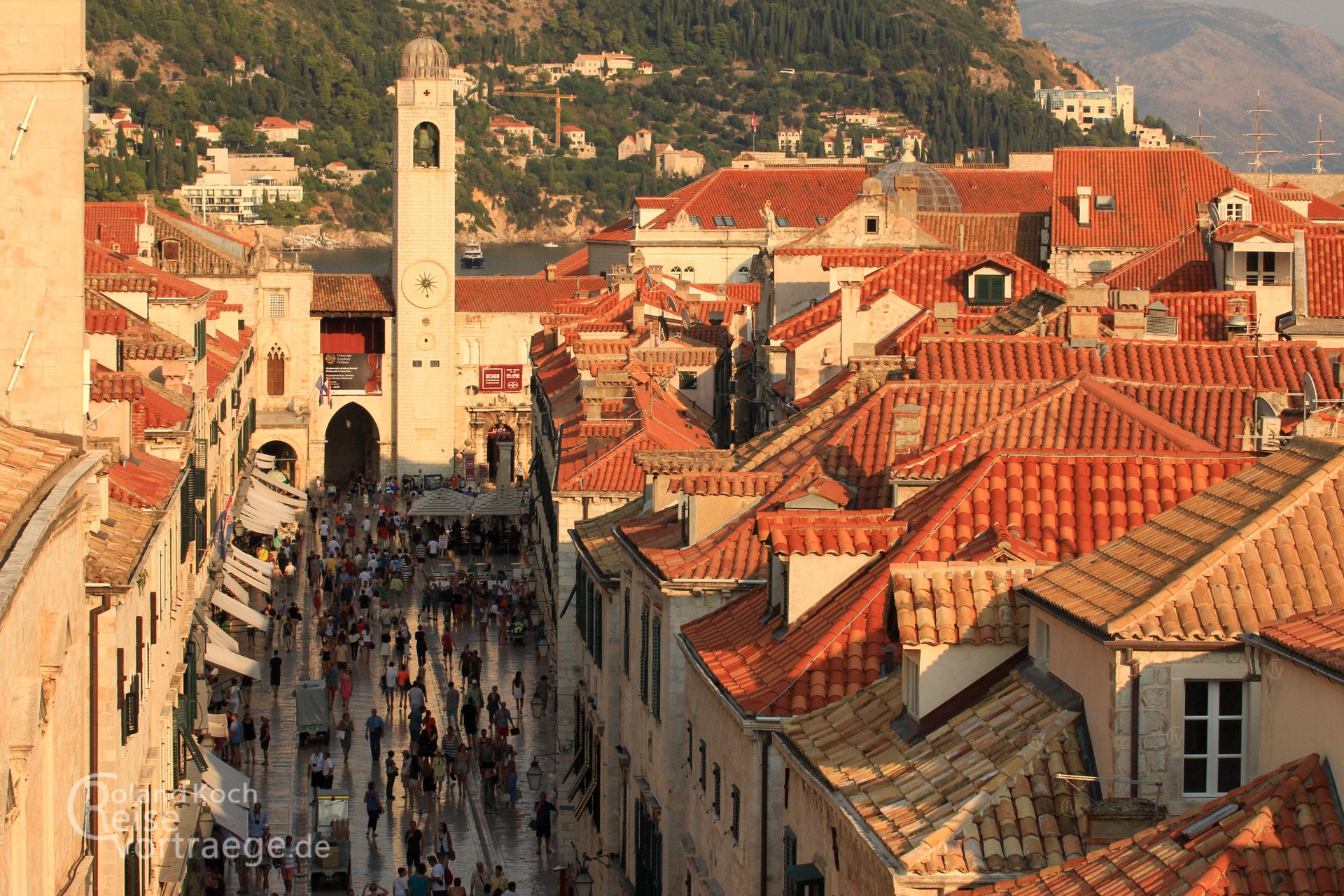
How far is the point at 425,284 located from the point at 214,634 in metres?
56.9

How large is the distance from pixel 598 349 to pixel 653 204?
187ft

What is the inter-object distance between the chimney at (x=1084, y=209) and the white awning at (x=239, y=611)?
29800mm

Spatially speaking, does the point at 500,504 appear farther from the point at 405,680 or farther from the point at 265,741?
the point at 265,741

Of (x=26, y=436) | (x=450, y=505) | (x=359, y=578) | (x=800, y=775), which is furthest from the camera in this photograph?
(x=450, y=505)

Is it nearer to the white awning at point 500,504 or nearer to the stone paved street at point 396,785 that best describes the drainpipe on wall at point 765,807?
the stone paved street at point 396,785

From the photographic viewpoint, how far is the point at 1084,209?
75875mm

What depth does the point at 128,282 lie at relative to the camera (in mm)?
53594

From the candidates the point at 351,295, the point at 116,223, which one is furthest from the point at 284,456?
the point at 116,223

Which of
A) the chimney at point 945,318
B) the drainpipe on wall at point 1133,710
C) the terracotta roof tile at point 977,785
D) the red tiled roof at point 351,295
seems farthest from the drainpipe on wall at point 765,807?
the red tiled roof at point 351,295

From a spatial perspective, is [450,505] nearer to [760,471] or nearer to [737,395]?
[737,395]

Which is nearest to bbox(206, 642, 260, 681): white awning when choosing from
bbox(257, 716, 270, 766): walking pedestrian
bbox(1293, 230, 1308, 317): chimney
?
bbox(257, 716, 270, 766): walking pedestrian

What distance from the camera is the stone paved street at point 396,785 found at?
39812mm

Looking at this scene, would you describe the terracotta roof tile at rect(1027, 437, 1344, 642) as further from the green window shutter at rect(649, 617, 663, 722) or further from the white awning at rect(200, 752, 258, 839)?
the white awning at rect(200, 752, 258, 839)

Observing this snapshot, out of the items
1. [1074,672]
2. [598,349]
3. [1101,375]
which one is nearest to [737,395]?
[598,349]
